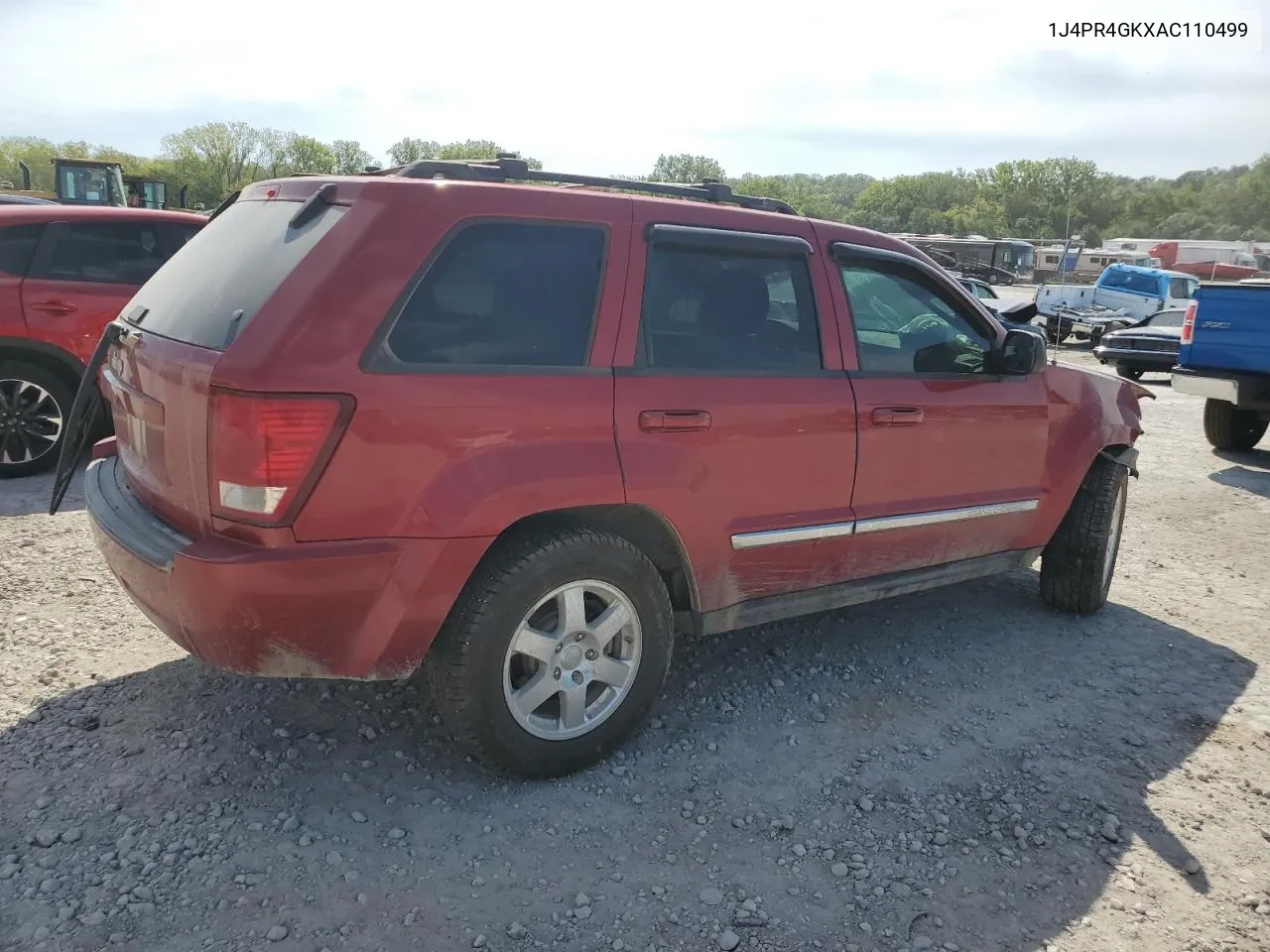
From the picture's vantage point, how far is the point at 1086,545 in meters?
4.74

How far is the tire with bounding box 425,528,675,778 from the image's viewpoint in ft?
9.47

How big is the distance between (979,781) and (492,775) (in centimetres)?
166

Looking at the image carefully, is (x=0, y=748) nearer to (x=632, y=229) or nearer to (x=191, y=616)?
(x=191, y=616)

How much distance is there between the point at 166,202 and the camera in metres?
28.0

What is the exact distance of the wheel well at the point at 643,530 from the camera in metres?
3.04

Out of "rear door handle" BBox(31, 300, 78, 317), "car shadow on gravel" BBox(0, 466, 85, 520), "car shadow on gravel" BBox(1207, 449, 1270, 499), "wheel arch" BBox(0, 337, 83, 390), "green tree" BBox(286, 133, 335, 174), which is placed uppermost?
"green tree" BBox(286, 133, 335, 174)

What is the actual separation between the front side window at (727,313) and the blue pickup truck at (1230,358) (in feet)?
22.6

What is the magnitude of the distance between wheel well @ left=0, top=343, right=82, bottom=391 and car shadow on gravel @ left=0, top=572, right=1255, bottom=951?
356cm

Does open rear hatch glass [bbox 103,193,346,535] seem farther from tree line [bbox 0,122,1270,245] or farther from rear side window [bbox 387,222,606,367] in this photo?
tree line [bbox 0,122,1270,245]

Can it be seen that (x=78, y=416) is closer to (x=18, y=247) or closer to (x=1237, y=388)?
(x=18, y=247)

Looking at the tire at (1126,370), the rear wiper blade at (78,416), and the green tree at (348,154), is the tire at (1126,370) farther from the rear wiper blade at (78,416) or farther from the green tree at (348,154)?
the green tree at (348,154)

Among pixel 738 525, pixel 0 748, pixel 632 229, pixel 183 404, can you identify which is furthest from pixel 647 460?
pixel 0 748

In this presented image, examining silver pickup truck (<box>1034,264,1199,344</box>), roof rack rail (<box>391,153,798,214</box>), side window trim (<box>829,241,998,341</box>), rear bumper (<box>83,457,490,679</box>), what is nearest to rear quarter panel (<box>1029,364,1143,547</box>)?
side window trim (<box>829,241,998,341</box>)

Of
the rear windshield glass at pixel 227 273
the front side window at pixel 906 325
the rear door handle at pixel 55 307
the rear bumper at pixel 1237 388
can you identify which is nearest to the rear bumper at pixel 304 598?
the rear windshield glass at pixel 227 273
